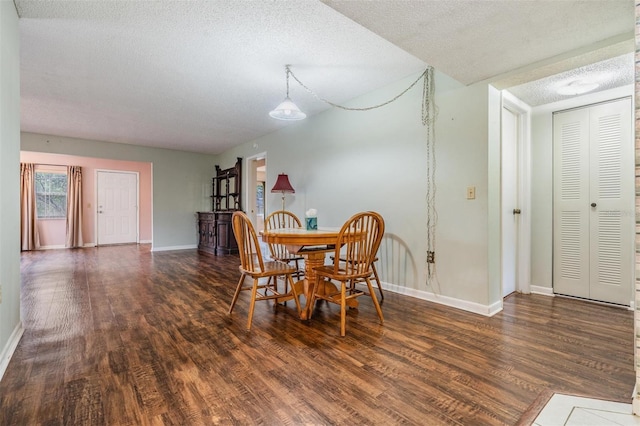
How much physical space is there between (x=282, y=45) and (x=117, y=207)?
754cm

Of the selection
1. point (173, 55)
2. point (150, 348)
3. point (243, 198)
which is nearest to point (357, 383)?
point (150, 348)

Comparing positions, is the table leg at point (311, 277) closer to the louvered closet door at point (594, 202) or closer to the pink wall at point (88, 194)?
the louvered closet door at point (594, 202)

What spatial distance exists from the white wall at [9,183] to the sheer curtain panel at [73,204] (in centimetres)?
635

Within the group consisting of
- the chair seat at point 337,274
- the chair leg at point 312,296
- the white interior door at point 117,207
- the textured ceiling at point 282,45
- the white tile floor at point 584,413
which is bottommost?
the white tile floor at point 584,413

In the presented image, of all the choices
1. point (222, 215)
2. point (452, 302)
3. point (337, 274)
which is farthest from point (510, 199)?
point (222, 215)

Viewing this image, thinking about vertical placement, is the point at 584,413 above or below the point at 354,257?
below

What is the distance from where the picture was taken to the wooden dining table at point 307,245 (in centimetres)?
237

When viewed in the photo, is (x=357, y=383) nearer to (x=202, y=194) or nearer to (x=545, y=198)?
(x=545, y=198)

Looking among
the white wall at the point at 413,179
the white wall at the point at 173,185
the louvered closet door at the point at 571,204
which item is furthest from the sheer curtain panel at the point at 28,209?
the louvered closet door at the point at 571,204

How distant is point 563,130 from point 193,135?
5532 mm

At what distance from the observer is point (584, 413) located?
4.33 feet

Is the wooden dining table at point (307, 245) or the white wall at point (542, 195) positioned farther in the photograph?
the white wall at point (542, 195)

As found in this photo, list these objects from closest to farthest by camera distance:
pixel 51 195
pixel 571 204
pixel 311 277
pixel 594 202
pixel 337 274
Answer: pixel 337 274, pixel 311 277, pixel 594 202, pixel 571 204, pixel 51 195

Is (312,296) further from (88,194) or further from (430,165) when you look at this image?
(88,194)
